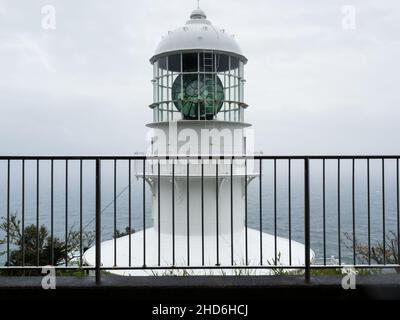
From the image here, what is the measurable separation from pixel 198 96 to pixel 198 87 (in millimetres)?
198

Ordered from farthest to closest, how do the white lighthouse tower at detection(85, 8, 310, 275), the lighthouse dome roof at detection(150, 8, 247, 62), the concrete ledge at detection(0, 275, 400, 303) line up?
the lighthouse dome roof at detection(150, 8, 247, 62)
the white lighthouse tower at detection(85, 8, 310, 275)
the concrete ledge at detection(0, 275, 400, 303)

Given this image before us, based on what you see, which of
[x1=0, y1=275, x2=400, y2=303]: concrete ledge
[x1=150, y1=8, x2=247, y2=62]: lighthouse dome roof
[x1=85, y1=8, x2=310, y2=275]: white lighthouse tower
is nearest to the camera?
[x1=0, y1=275, x2=400, y2=303]: concrete ledge

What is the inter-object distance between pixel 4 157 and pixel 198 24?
23.2ft

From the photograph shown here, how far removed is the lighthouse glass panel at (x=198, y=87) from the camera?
874 centimetres

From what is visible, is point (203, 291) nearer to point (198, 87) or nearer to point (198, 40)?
point (198, 87)

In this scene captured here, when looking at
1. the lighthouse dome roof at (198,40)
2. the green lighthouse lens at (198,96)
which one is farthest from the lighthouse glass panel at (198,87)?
the lighthouse dome roof at (198,40)

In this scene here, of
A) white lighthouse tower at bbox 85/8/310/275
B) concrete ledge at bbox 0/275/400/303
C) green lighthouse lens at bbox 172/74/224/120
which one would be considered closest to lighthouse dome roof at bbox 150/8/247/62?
white lighthouse tower at bbox 85/8/310/275

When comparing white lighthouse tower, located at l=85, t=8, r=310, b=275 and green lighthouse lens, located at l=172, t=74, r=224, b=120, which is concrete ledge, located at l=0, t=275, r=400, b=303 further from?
green lighthouse lens, located at l=172, t=74, r=224, b=120

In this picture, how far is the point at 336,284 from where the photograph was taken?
2.73 m

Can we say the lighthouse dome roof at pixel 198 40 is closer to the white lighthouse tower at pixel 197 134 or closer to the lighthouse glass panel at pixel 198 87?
the white lighthouse tower at pixel 197 134

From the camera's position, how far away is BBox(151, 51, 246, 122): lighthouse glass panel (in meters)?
8.74

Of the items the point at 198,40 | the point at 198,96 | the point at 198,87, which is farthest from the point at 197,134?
the point at 198,40

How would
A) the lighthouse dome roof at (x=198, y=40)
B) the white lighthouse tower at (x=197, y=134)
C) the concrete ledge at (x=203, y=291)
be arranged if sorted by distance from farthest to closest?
the lighthouse dome roof at (x=198, y=40) → the white lighthouse tower at (x=197, y=134) → the concrete ledge at (x=203, y=291)
